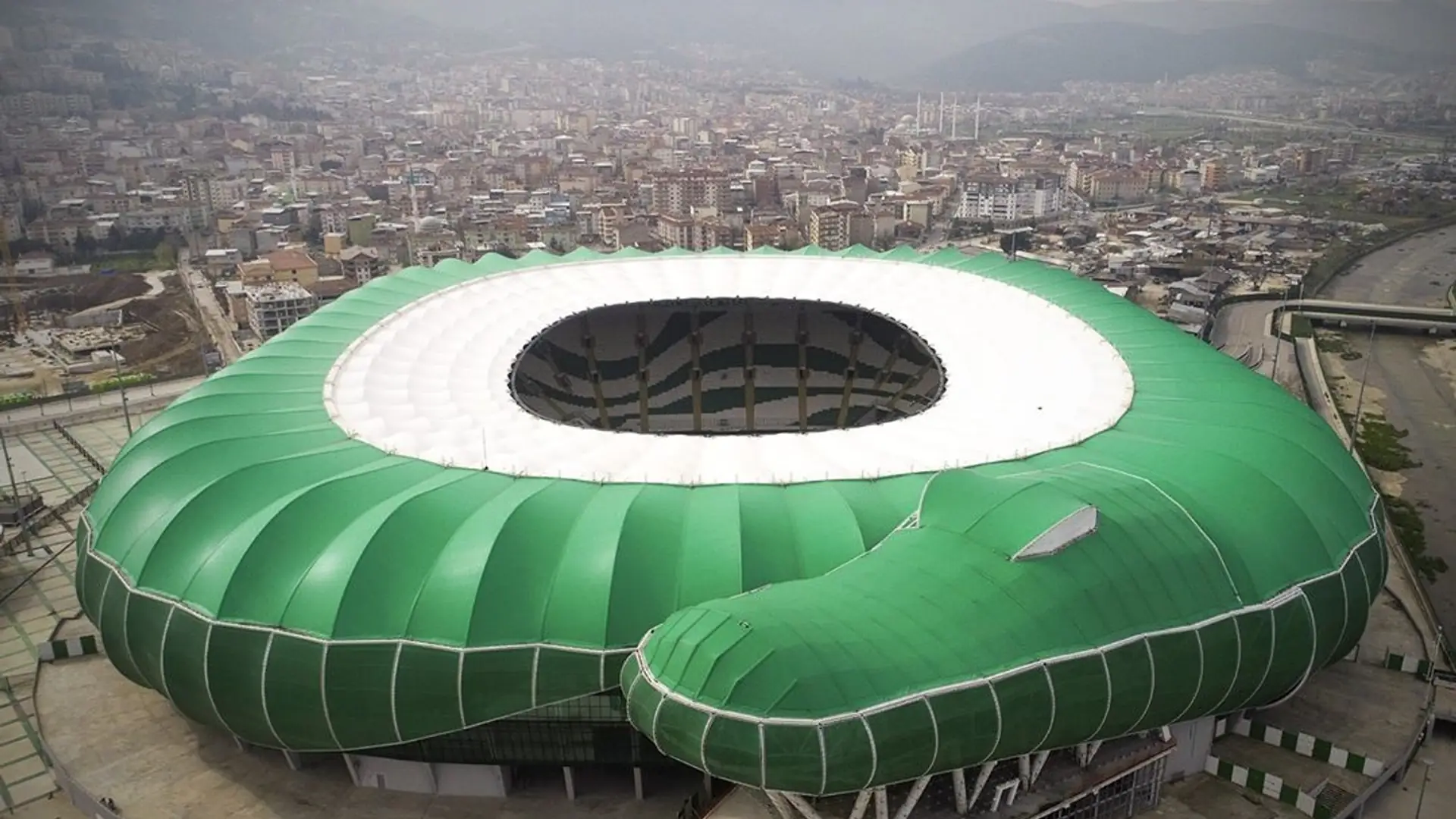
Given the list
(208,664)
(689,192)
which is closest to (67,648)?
(208,664)

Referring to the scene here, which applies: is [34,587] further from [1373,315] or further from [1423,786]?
[1373,315]

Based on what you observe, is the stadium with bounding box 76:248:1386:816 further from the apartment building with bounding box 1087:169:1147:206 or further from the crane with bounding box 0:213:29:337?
the apartment building with bounding box 1087:169:1147:206

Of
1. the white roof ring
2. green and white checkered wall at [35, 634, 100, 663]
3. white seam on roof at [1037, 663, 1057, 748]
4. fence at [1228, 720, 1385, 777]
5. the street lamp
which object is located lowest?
the street lamp

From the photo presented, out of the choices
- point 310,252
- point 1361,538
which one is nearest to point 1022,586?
point 1361,538

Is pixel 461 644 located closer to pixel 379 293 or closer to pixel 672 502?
pixel 672 502

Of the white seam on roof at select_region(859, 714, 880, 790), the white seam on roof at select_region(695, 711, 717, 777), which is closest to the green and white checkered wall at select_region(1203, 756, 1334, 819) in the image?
the white seam on roof at select_region(859, 714, 880, 790)

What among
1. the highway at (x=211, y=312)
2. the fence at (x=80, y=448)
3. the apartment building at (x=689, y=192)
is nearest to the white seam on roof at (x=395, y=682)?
the fence at (x=80, y=448)
